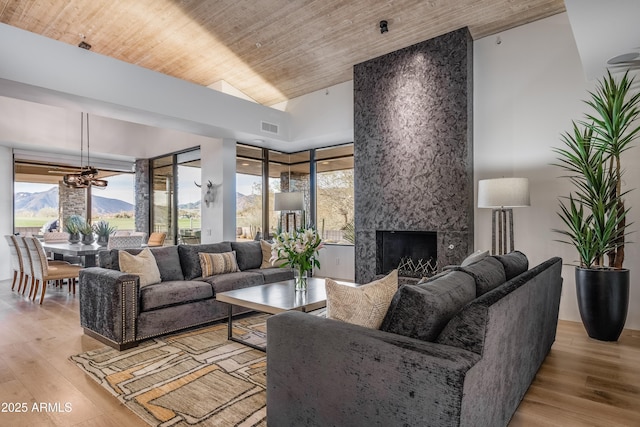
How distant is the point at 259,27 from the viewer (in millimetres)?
5066

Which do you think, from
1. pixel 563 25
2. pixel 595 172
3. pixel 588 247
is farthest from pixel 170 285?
pixel 563 25

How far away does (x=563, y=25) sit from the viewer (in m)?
4.30

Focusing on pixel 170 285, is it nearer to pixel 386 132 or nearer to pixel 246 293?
pixel 246 293

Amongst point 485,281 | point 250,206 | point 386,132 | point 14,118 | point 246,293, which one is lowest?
point 246,293

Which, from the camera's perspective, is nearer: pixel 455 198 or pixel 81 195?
pixel 455 198

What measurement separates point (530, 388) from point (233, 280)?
3.09 metres

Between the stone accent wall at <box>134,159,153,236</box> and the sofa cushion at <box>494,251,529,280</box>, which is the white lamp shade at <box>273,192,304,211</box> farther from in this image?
the stone accent wall at <box>134,159,153,236</box>

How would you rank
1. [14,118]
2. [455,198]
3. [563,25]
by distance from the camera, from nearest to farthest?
[563,25], [455,198], [14,118]

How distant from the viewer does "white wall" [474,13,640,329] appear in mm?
4258

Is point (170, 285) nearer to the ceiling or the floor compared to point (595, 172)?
nearer to the floor

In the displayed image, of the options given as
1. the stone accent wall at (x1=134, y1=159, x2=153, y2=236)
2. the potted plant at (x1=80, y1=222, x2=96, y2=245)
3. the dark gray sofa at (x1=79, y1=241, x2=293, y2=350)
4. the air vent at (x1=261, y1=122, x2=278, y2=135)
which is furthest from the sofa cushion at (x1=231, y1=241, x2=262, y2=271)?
the stone accent wall at (x1=134, y1=159, x2=153, y2=236)

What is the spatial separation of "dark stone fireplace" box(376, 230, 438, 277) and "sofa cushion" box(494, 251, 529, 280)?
209 cm

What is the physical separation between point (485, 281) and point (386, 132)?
3603 mm

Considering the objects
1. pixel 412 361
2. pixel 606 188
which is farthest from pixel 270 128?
pixel 412 361
